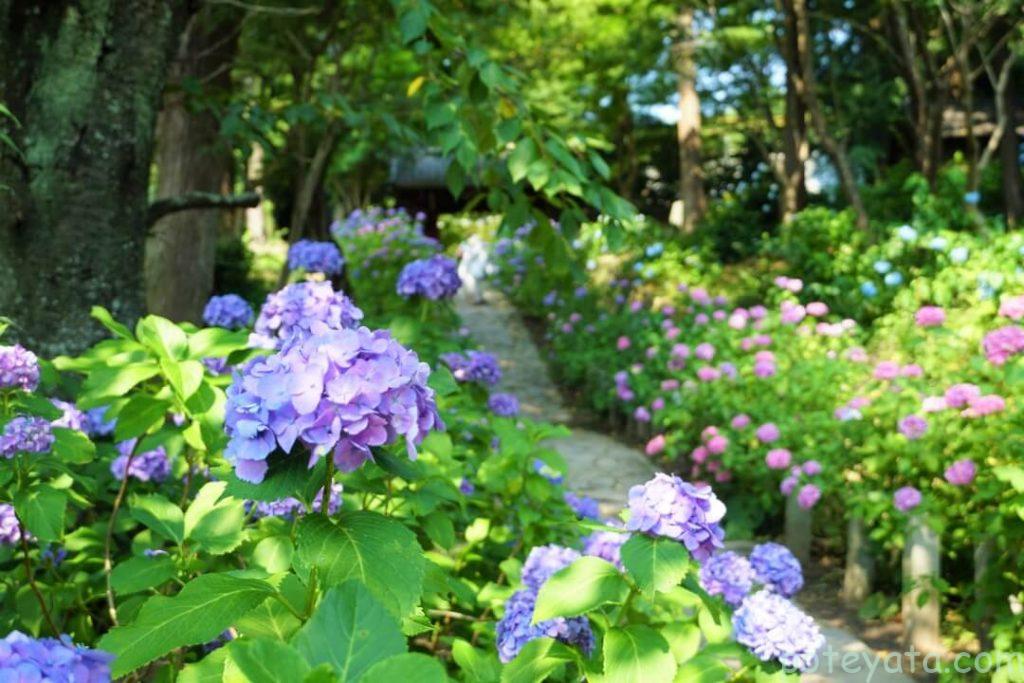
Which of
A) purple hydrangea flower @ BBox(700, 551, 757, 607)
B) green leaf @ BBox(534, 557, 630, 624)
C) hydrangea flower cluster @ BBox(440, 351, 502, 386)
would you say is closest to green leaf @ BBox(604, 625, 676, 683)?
green leaf @ BBox(534, 557, 630, 624)

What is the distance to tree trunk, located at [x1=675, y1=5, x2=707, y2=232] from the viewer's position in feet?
45.8

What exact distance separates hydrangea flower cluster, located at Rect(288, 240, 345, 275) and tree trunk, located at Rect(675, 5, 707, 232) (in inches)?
402

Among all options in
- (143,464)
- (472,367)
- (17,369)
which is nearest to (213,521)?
(17,369)

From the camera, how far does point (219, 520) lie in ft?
5.39

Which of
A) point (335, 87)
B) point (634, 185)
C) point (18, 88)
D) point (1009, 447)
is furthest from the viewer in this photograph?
point (634, 185)

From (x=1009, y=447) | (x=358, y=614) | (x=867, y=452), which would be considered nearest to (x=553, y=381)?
(x=867, y=452)

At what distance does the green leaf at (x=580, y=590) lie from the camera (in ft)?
4.40

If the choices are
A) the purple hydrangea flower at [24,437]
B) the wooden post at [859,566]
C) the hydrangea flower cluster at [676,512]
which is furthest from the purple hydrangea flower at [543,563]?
the wooden post at [859,566]

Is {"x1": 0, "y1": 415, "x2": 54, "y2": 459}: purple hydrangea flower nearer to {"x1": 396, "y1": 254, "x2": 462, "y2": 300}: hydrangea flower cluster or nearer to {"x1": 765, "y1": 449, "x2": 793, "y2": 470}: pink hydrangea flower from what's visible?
{"x1": 396, "y1": 254, "x2": 462, "y2": 300}: hydrangea flower cluster

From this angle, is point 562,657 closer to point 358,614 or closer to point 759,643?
point 759,643

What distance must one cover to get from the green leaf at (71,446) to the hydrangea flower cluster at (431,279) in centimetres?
209

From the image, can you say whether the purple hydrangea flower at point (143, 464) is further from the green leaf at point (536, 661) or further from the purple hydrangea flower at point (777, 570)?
the purple hydrangea flower at point (777, 570)

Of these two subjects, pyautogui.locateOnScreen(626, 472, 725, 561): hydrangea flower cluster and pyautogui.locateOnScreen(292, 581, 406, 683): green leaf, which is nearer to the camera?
pyautogui.locateOnScreen(292, 581, 406, 683): green leaf

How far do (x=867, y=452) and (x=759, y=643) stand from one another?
2.92 m
